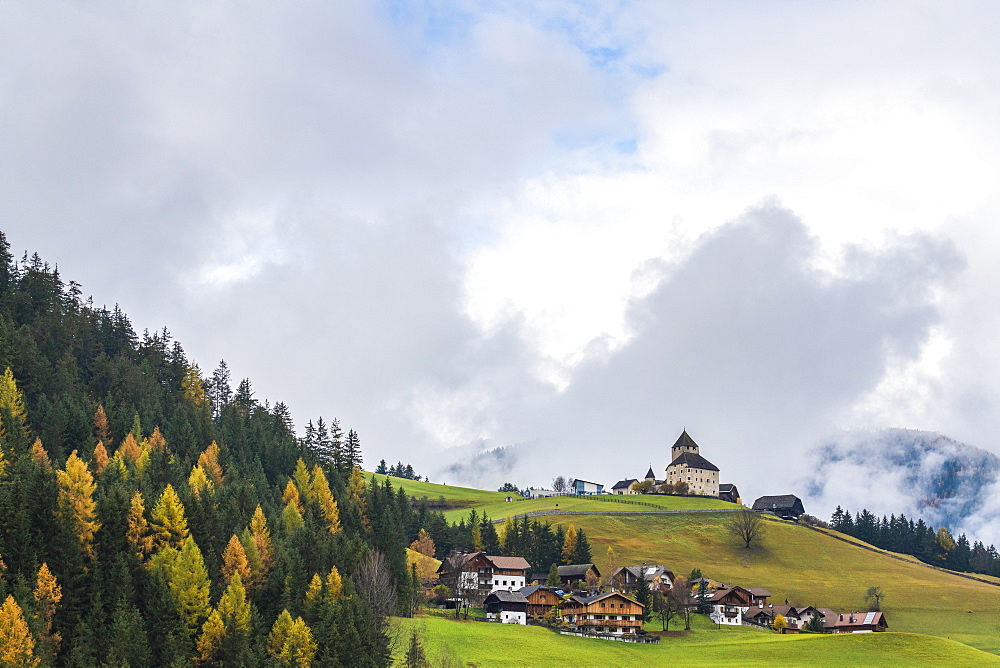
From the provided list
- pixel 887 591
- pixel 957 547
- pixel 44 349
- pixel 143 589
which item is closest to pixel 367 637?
pixel 143 589

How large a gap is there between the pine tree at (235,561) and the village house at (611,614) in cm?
4400

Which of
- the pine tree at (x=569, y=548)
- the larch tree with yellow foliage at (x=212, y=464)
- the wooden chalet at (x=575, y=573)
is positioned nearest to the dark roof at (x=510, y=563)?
the wooden chalet at (x=575, y=573)

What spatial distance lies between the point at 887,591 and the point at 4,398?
12597 centimetres

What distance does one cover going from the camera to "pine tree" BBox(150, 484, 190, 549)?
83.8m

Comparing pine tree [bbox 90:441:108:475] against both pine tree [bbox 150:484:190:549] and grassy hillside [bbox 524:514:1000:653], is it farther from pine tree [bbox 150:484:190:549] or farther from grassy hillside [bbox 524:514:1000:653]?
grassy hillside [bbox 524:514:1000:653]

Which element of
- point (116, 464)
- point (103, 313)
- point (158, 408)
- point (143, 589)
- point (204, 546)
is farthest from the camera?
point (103, 313)

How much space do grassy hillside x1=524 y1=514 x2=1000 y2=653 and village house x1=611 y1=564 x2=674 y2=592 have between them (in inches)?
390

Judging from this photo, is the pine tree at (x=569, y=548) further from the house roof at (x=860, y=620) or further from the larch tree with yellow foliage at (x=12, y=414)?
the larch tree with yellow foliage at (x=12, y=414)

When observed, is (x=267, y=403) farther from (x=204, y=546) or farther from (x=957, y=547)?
(x=957, y=547)

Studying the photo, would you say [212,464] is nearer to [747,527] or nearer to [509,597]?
[509,597]

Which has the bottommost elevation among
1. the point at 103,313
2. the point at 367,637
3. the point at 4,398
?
the point at 367,637

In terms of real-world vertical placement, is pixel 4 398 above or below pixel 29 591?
above

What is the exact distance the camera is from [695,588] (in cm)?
14088

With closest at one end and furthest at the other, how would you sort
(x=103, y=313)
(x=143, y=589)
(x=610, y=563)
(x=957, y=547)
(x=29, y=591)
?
(x=29, y=591)
(x=143, y=589)
(x=103, y=313)
(x=610, y=563)
(x=957, y=547)
